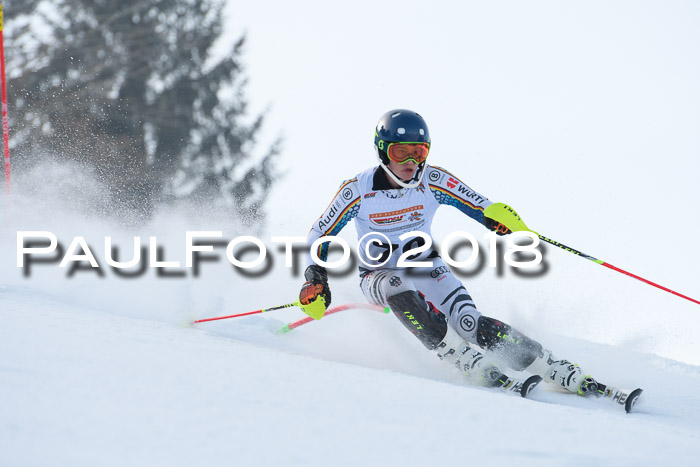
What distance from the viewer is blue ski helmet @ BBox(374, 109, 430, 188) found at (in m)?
4.07

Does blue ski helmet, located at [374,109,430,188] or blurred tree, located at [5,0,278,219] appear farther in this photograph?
blurred tree, located at [5,0,278,219]

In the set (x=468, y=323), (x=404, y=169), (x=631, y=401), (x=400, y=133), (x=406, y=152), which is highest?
(x=400, y=133)

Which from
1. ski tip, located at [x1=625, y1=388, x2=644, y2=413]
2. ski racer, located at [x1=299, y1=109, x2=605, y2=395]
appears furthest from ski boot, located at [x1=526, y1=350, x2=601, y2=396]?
ski tip, located at [x1=625, y1=388, x2=644, y2=413]

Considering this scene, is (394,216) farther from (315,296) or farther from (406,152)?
(315,296)

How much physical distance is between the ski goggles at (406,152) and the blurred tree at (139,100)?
1235 cm

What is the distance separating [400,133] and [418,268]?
2.75 ft

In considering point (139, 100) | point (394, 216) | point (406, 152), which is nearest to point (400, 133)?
point (406, 152)

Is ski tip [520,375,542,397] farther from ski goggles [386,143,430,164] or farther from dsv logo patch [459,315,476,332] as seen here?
ski goggles [386,143,430,164]

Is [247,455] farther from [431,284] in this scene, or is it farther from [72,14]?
[72,14]

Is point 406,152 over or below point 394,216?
over

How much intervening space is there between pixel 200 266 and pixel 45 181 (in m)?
5.45

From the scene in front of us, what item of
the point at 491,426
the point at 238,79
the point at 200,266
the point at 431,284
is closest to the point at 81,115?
the point at 238,79

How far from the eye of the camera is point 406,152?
13.4 feet

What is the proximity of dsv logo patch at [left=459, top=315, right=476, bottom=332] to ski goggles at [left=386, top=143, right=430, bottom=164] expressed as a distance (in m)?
0.97
